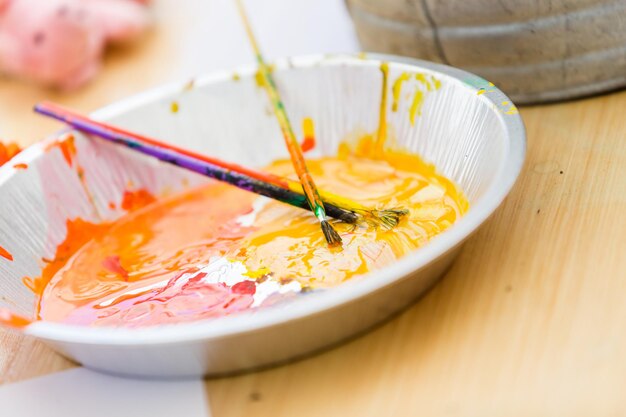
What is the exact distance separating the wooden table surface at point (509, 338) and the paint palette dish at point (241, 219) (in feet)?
0.09

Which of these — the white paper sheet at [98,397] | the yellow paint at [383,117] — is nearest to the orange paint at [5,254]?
the white paper sheet at [98,397]

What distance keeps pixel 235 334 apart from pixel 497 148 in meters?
0.30

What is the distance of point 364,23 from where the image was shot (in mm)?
972

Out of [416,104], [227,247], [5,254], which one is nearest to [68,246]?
[5,254]

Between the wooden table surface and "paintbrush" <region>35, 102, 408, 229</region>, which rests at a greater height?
"paintbrush" <region>35, 102, 408, 229</region>

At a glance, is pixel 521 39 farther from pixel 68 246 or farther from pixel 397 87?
pixel 68 246

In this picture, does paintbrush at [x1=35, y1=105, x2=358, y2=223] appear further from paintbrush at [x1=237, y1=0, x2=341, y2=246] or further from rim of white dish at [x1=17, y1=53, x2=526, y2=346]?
A: rim of white dish at [x1=17, y1=53, x2=526, y2=346]

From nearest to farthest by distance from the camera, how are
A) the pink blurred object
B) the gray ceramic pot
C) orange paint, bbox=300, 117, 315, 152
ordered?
the gray ceramic pot < orange paint, bbox=300, 117, 315, 152 < the pink blurred object

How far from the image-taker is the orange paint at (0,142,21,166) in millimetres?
873

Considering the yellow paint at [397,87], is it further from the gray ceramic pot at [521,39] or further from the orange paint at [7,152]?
the orange paint at [7,152]

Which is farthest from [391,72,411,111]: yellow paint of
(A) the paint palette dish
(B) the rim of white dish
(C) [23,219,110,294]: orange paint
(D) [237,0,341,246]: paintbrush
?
(C) [23,219,110,294]: orange paint

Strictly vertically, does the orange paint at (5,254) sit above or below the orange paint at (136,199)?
above

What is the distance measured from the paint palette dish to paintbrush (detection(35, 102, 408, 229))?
1 cm

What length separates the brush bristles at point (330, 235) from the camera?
0.72 m
